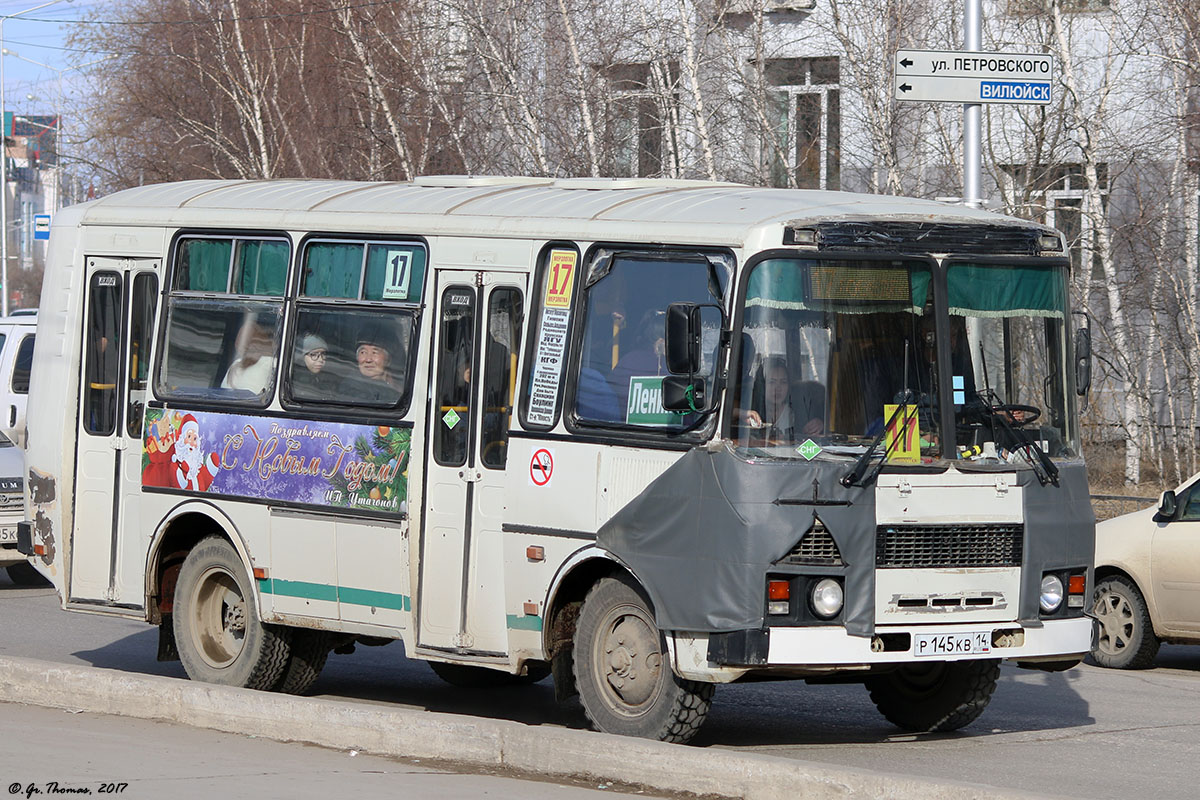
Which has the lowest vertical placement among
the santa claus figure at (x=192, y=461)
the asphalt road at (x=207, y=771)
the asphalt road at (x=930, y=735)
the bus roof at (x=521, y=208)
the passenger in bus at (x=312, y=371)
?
the asphalt road at (x=930, y=735)

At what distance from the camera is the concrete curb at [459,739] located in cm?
742

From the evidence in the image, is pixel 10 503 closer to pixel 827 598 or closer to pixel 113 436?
pixel 113 436

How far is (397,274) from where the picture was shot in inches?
405

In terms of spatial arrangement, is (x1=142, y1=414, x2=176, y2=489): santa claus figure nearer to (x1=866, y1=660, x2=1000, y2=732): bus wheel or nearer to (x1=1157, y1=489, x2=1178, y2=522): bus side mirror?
(x1=866, y1=660, x2=1000, y2=732): bus wheel

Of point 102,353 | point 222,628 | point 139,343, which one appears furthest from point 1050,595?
point 102,353

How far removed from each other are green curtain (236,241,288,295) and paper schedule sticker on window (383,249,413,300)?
86cm

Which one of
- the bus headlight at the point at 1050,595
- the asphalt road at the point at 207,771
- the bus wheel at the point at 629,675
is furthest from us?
the bus headlight at the point at 1050,595

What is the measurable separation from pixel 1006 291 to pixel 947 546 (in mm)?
1347

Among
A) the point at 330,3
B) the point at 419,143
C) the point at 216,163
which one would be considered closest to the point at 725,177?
the point at 419,143

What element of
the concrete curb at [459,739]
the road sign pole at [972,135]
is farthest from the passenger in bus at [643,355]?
the road sign pole at [972,135]

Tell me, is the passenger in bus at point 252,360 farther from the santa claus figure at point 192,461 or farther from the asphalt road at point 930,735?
the asphalt road at point 930,735

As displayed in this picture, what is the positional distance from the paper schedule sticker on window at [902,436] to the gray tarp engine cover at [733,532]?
0.79ft

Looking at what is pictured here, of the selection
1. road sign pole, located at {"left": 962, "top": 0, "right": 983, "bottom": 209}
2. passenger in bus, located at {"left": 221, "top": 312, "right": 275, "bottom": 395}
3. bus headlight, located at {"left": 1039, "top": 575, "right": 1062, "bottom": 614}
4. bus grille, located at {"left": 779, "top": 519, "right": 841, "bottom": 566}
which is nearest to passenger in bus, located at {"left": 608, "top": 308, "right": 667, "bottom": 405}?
bus grille, located at {"left": 779, "top": 519, "right": 841, "bottom": 566}

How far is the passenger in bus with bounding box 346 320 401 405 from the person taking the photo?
1020 cm
